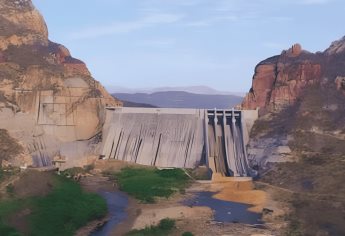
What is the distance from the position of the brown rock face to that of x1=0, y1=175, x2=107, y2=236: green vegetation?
1962 centimetres

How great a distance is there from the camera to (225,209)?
1775 inches

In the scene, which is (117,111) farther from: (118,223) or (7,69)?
(118,223)

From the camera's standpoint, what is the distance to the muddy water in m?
41.8

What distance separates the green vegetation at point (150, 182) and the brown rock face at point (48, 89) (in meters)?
10.9

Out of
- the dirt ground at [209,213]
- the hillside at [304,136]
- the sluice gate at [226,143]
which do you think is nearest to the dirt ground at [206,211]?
the dirt ground at [209,213]

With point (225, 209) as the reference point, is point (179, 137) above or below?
above

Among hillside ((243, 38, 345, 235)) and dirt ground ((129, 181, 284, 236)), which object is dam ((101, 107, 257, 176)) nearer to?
hillside ((243, 38, 345, 235))

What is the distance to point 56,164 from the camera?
5634 cm

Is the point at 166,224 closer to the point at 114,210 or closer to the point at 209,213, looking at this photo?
the point at 209,213

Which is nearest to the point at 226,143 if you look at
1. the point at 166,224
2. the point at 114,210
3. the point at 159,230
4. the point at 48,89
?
the point at 114,210

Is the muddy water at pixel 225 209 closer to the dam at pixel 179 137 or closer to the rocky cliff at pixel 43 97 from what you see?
the dam at pixel 179 137

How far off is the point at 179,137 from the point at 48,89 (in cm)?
1673

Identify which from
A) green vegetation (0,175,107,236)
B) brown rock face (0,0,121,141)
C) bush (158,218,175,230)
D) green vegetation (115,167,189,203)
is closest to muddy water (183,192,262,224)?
green vegetation (115,167,189,203)

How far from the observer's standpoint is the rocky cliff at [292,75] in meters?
63.7
